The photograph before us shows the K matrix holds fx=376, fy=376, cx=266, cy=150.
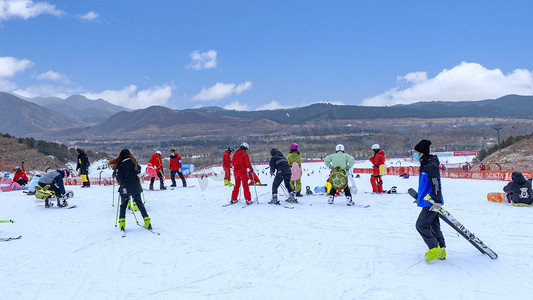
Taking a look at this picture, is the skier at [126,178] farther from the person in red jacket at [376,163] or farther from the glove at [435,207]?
the person in red jacket at [376,163]

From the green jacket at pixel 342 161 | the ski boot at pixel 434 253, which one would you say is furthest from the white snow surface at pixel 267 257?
the green jacket at pixel 342 161

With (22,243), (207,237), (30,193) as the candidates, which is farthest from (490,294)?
(30,193)

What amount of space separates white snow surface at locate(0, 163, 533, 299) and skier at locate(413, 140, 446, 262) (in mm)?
243

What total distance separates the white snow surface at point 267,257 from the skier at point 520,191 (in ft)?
1.47

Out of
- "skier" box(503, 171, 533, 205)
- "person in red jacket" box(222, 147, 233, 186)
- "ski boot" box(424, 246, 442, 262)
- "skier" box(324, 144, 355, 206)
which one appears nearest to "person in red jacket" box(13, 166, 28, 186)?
"person in red jacket" box(222, 147, 233, 186)

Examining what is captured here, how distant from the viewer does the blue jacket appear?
5520mm

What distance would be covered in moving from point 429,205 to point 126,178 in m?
6.04

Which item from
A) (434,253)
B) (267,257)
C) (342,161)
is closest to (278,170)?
(342,161)

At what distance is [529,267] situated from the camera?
5.27 metres

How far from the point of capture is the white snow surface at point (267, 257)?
485cm

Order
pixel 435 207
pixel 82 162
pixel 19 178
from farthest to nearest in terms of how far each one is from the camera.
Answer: pixel 19 178
pixel 82 162
pixel 435 207

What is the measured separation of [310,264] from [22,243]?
5.91 meters

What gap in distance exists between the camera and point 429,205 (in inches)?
220

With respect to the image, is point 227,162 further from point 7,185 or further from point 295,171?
point 7,185
